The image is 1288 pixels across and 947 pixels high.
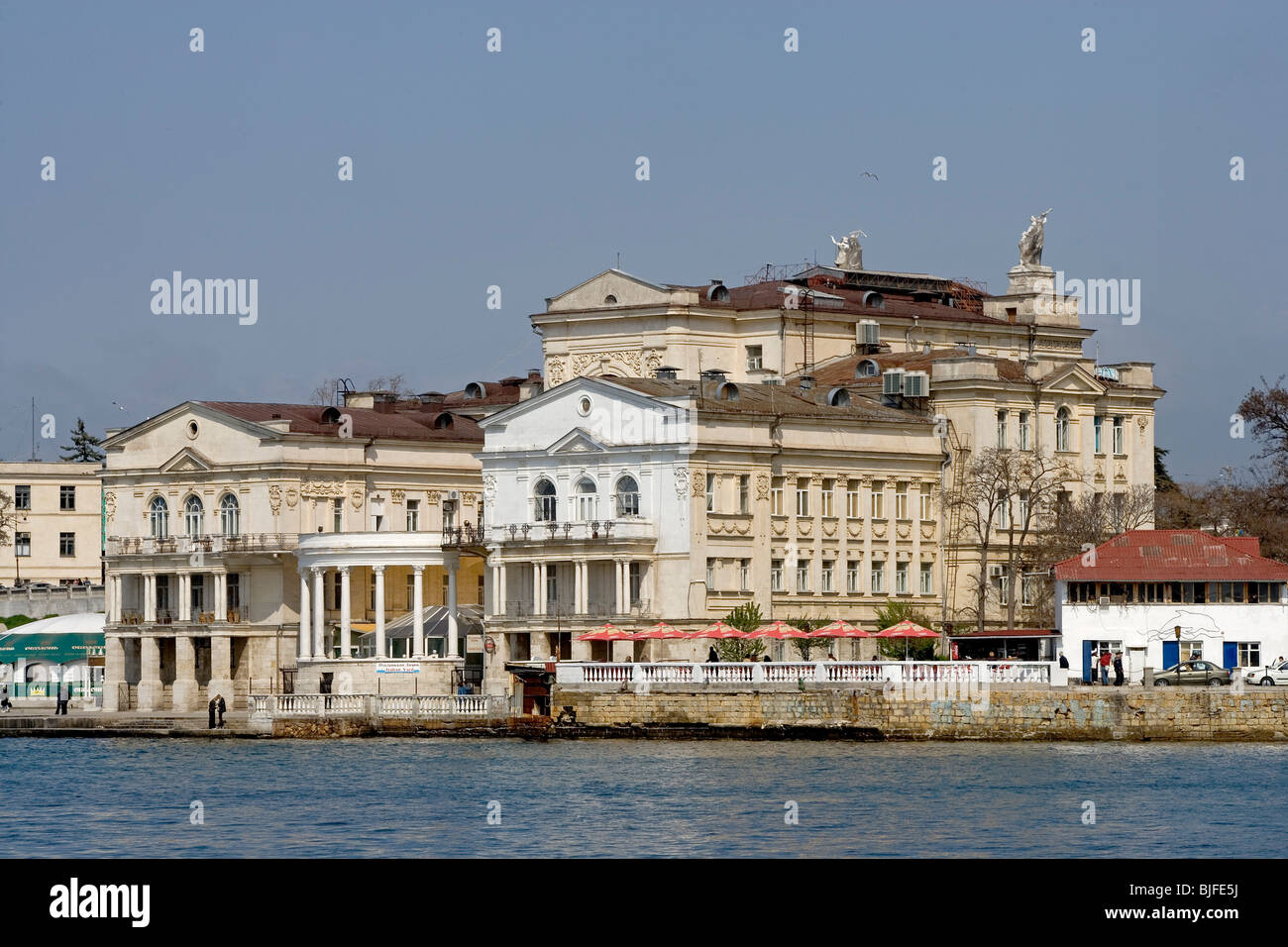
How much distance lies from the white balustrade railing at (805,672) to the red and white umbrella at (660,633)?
5.28m

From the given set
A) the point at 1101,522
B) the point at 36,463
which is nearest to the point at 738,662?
the point at 1101,522

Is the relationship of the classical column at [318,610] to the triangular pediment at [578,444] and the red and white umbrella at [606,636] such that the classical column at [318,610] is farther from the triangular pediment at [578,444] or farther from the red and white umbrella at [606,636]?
the red and white umbrella at [606,636]

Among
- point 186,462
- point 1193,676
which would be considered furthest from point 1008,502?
point 186,462

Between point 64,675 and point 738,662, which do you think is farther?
point 64,675

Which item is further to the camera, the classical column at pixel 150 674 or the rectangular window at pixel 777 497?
the classical column at pixel 150 674

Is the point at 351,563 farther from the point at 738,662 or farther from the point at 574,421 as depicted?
the point at 738,662

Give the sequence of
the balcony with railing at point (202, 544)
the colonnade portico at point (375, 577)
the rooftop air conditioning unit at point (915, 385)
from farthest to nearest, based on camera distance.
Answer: the balcony with railing at point (202, 544), the rooftop air conditioning unit at point (915, 385), the colonnade portico at point (375, 577)

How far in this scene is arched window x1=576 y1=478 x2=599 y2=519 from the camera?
83375 millimetres

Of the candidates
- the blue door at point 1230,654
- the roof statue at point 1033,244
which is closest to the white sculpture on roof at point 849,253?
the roof statue at point 1033,244

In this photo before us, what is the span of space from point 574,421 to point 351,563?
34.3 feet

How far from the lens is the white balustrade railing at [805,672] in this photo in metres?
66.1

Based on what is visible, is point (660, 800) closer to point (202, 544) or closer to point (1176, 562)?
point (1176, 562)

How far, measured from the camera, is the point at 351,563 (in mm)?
88688

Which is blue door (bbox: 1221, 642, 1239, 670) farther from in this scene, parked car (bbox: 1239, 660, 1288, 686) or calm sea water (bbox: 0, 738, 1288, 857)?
calm sea water (bbox: 0, 738, 1288, 857)
